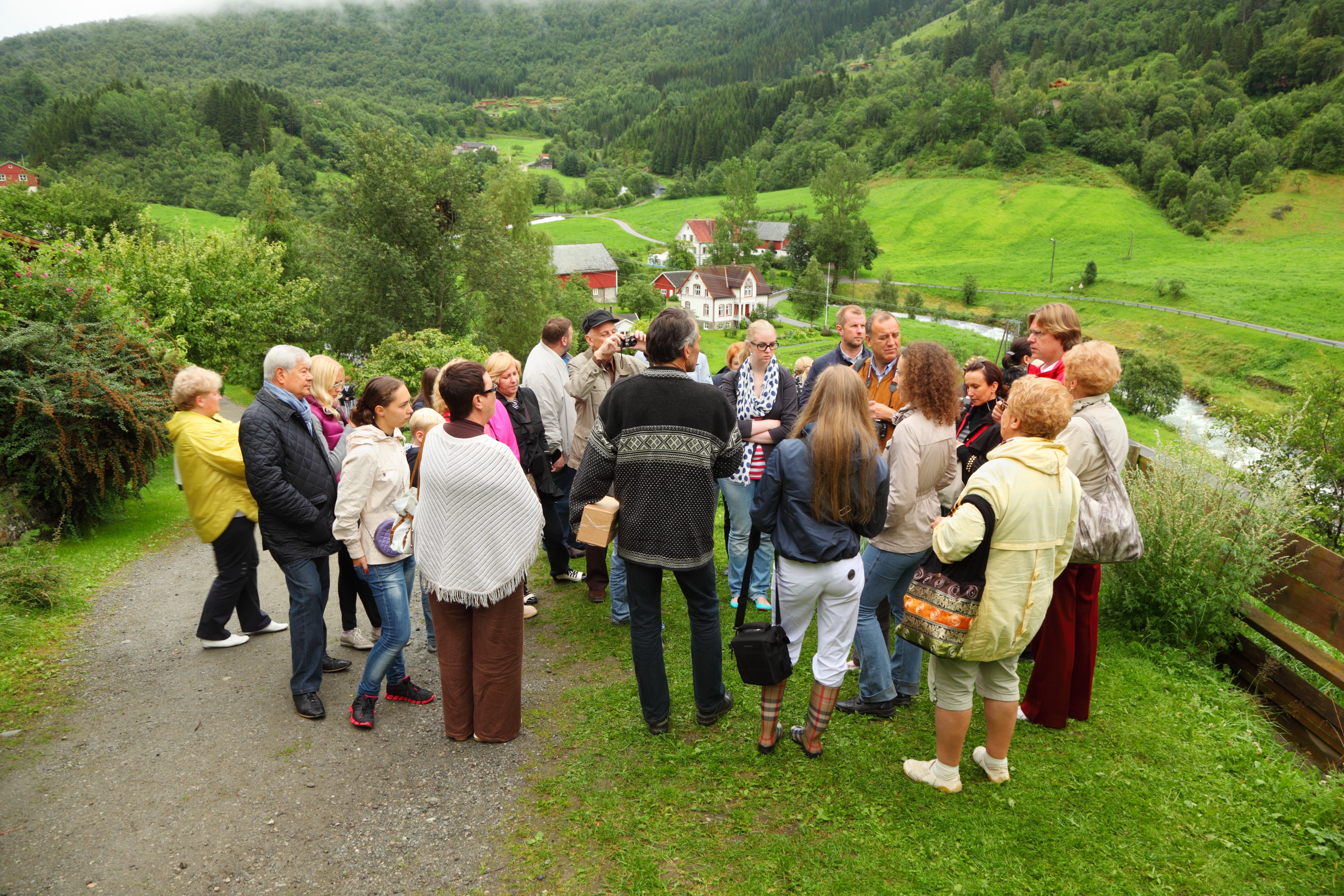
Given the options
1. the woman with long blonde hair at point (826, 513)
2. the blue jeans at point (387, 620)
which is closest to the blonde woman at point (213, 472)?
the blue jeans at point (387, 620)

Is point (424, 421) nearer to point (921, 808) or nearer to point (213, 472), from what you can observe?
point (213, 472)

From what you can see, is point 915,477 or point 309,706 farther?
point 309,706

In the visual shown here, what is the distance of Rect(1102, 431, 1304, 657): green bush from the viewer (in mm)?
4961

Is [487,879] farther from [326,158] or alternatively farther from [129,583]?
[326,158]

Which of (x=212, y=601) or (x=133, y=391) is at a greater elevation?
(x=133, y=391)

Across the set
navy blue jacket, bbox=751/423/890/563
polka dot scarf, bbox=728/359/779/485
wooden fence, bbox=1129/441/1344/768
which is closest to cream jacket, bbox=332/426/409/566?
navy blue jacket, bbox=751/423/890/563

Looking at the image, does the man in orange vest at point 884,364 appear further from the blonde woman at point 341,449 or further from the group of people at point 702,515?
the blonde woman at point 341,449

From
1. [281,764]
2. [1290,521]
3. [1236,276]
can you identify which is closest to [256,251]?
[281,764]

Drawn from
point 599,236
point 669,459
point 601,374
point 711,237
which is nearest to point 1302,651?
point 669,459

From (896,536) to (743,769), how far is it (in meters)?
1.69

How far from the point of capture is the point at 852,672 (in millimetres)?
5062

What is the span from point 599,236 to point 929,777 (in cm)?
10118

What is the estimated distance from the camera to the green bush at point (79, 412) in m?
7.39

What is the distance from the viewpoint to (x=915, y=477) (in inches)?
161
